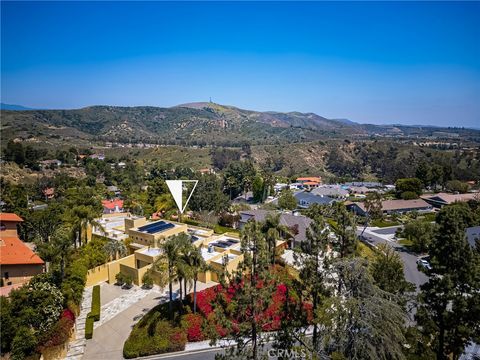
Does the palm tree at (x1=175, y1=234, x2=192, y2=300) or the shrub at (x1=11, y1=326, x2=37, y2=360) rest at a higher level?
the palm tree at (x1=175, y1=234, x2=192, y2=300)

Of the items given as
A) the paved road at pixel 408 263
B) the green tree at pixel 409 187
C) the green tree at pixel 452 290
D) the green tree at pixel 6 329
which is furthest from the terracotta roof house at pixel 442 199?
the green tree at pixel 6 329

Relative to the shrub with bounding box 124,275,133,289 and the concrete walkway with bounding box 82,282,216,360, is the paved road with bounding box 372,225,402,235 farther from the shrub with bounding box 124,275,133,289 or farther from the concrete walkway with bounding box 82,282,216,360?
the shrub with bounding box 124,275,133,289

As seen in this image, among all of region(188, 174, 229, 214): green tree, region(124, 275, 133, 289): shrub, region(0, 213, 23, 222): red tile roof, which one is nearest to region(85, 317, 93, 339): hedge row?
region(124, 275, 133, 289): shrub

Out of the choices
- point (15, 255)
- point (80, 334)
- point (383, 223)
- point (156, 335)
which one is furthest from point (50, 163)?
point (383, 223)

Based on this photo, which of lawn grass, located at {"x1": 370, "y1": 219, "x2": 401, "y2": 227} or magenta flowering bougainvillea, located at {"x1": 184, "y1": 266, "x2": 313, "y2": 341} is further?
lawn grass, located at {"x1": 370, "y1": 219, "x2": 401, "y2": 227}

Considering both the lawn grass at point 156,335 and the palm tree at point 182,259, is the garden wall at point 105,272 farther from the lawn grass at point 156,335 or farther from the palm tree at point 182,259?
the palm tree at point 182,259

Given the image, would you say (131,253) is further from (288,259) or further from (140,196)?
(140,196)
